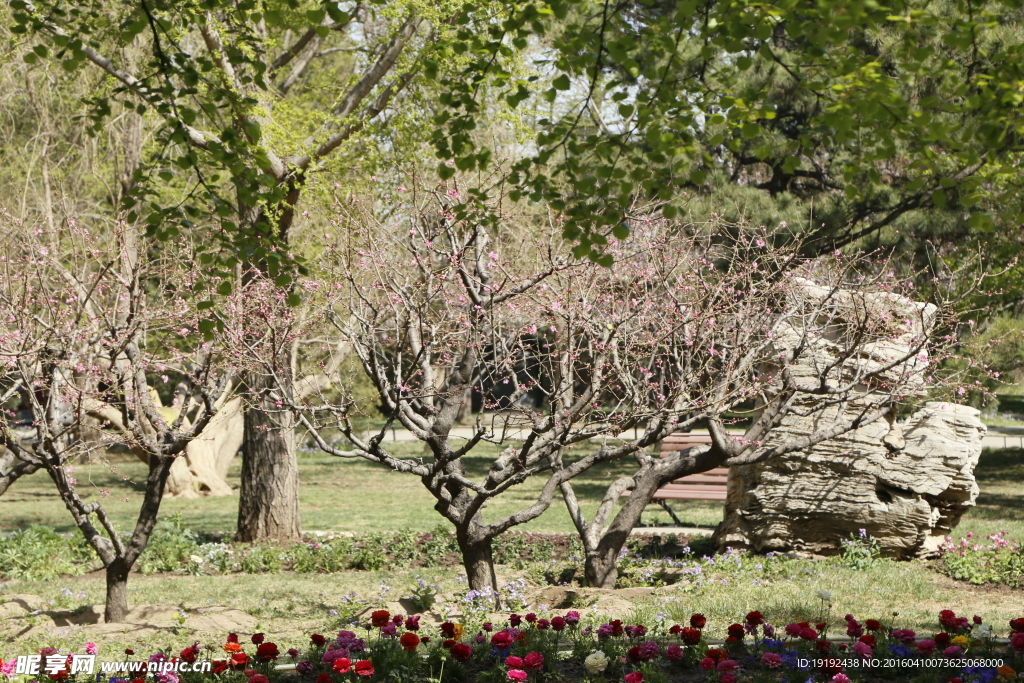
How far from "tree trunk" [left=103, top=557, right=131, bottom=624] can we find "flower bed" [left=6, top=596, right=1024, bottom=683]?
1.72m

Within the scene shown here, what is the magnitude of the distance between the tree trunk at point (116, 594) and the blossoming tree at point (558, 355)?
161 cm

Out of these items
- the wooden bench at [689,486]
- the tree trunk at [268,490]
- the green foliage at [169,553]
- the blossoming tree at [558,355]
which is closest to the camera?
the blossoming tree at [558,355]

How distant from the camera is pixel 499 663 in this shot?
4434 millimetres

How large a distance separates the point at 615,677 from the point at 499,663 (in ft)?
1.87

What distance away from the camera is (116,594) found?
6.50m

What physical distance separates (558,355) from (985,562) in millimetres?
4232

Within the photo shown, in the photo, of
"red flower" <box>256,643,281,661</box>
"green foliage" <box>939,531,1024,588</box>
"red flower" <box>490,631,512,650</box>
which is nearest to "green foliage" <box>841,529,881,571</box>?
"green foliage" <box>939,531,1024,588</box>

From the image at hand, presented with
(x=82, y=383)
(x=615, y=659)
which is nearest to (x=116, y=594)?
(x=82, y=383)

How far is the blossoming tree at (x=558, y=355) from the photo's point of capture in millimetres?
6348

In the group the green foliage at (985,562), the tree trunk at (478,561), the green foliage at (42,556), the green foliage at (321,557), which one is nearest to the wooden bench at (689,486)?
the green foliage at (985,562)

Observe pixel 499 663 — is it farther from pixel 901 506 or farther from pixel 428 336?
pixel 901 506

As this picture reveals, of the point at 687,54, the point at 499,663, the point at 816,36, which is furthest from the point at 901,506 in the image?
the point at 687,54

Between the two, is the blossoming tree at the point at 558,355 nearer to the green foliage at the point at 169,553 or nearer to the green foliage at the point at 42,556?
the green foliage at the point at 169,553

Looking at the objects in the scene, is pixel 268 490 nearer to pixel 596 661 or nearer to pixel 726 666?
pixel 596 661
